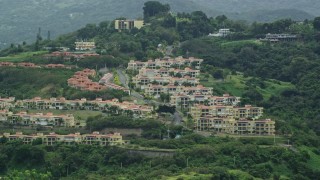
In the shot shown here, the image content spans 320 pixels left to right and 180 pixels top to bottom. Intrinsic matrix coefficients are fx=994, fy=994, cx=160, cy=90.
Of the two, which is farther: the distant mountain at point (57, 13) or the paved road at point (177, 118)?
the distant mountain at point (57, 13)

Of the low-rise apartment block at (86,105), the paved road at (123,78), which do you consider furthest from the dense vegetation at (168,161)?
the paved road at (123,78)

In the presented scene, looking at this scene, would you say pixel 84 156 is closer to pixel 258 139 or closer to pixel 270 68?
pixel 258 139

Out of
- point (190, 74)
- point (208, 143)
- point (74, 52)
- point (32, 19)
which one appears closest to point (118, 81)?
point (190, 74)

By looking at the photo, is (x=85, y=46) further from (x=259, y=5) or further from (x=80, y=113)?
(x=259, y=5)

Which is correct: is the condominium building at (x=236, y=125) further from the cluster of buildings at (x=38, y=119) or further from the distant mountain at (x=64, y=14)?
the distant mountain at (x=64, y=14)

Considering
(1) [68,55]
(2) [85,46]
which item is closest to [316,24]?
(2) [85,46]
